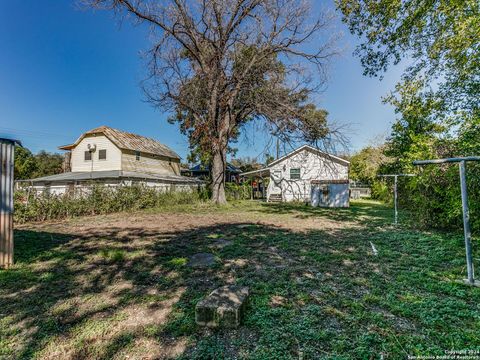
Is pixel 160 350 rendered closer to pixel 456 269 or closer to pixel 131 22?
pixel 456 269

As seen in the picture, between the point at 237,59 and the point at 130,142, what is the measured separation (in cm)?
1307

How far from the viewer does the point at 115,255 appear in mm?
4801

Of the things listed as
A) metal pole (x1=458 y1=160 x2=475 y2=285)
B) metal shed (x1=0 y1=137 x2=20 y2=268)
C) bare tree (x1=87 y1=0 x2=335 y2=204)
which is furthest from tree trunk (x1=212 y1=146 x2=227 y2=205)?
metal pole (x1=458 y1=160 x2=475 y2=285)

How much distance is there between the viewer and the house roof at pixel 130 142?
20641 mm

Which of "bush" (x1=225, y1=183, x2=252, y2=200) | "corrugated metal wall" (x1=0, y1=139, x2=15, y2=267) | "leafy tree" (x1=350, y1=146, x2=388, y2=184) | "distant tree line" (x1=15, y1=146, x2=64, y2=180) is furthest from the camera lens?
"distant tree line" (x1=15, y1=146, x2=64, y2=180)

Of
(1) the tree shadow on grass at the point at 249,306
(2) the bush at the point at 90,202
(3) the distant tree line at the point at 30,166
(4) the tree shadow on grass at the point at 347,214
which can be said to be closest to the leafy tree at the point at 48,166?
(3) the distant tree line at the point at 30,166

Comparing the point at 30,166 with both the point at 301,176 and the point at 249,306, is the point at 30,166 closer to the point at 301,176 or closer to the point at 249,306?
the point at 301,176

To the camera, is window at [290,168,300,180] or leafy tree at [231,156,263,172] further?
leafy tree at [231,156,263,172]

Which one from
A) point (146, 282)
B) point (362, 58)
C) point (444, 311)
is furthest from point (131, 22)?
point (444, 311)

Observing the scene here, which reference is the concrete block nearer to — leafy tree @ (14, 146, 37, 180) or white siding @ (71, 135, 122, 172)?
white siding @ (71, 135, 122, 172)

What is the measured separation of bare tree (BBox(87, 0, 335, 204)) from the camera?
12766mm

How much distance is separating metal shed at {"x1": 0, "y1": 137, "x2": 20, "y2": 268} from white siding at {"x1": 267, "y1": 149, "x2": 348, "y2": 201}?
60.5 feet

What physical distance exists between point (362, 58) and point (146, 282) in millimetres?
11496

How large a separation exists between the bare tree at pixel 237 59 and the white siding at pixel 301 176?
7.34 meters
